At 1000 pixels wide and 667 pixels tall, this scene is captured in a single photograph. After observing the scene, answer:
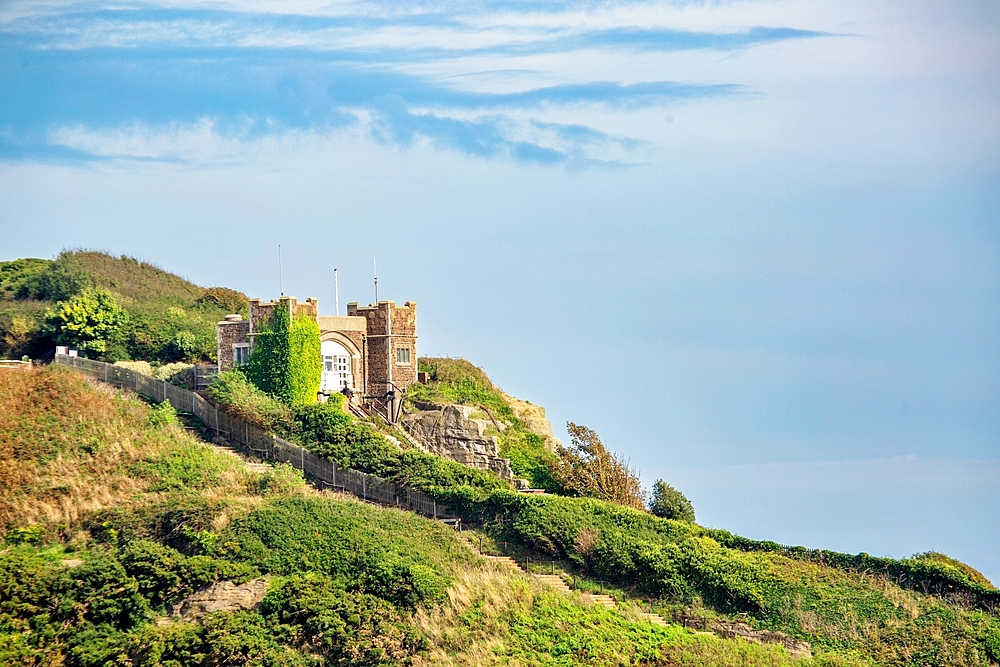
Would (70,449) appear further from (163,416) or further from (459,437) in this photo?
(459,437)

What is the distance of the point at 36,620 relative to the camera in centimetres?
3403

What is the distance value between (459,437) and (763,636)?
50.4 feet

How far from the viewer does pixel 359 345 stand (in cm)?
5041

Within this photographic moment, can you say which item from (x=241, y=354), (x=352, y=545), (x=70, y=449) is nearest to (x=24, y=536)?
(x=70, y=449)

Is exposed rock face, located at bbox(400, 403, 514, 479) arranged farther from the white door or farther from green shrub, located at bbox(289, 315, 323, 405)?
green shrub, located at bbox(289, 315, 323, 405)

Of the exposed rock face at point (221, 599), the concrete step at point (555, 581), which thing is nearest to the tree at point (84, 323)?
the exposed rock face at point (221, 599)

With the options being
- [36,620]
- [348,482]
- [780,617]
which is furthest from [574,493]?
[36,620]

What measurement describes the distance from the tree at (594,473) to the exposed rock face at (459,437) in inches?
79.0

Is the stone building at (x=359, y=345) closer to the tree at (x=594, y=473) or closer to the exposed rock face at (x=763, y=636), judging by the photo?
the tree at (x=594, y=473)

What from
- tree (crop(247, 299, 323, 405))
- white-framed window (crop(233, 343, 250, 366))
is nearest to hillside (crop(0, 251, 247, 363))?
white-framed window (crop(233, 343, 250, 366))

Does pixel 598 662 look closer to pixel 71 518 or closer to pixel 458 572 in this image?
pixel 458 572

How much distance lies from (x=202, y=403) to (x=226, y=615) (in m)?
13.8

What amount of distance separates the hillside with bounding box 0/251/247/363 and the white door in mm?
5650

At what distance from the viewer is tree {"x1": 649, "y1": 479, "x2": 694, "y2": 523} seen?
4519cm
